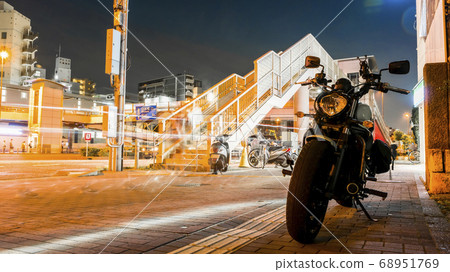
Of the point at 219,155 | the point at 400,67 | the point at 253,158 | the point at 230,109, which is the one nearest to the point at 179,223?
the point at 400,67

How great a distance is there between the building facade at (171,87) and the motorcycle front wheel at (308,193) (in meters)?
94.1

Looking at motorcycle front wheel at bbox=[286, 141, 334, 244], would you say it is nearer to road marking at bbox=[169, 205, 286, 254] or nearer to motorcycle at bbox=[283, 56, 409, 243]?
motorcycle at bbox=[283, 56, 409, 243]

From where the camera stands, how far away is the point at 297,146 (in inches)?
607

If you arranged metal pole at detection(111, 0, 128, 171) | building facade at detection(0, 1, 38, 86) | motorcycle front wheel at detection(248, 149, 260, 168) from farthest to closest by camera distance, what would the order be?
building facade at detection(0, 1, 38, 86) → motorcycle front wheel at detection(248, 149, 260, 168) → metal pole at detection(111, 0, 128, 171)

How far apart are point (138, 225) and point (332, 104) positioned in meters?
2.49

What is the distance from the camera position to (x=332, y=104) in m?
3.15

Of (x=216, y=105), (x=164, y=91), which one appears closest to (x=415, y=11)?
(x=216, y=105)

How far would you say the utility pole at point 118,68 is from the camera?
11586mm

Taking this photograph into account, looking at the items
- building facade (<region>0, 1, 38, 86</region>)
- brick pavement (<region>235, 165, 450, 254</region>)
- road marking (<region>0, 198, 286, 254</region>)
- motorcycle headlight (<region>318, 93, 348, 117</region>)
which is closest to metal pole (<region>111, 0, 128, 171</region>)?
road marking (<region>0, 198, 286, 254</region>)

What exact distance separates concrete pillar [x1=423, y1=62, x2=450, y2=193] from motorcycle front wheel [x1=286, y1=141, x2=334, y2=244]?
3.89m

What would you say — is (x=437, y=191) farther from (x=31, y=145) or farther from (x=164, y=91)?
(x=164, y=91)

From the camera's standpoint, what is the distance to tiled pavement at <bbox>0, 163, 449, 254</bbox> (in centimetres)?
292

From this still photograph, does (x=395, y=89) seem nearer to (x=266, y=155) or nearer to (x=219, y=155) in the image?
(x=219, y=155)
